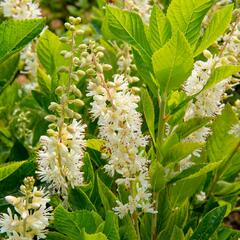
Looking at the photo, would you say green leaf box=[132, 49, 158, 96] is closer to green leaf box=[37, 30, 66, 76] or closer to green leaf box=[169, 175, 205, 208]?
green leaf box=[169, 175, 205, 208]

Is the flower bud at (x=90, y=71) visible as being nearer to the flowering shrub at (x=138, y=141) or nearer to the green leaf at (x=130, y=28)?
the flowering shrub at (x=138, y=141)

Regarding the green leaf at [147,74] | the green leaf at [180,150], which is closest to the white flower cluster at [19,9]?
the green leaf at [147,74]

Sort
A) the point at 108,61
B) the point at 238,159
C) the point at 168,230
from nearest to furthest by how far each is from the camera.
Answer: the point at 168,230 < the point at 238,159 < the point at 108,61

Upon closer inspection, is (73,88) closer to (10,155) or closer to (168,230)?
(168,230)

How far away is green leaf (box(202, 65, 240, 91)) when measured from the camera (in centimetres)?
212

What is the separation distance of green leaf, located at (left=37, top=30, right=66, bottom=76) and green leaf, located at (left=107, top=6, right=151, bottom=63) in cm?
94

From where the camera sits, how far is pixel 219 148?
2.70 metres

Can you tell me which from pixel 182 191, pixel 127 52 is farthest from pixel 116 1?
pixel 182 191

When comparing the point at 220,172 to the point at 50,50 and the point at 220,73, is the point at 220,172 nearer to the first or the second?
the point at 220,73

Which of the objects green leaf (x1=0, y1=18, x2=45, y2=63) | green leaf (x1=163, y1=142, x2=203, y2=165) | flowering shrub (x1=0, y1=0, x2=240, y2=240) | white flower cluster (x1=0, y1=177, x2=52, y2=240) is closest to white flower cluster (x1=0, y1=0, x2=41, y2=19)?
flowering shrub (x1=0, y1=0, x2=240, y2=240)

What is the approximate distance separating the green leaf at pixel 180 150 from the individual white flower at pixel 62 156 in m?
0.30

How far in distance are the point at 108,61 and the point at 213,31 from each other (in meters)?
1.16

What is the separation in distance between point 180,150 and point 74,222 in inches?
16.5

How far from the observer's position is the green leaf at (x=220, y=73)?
212 centimetres
